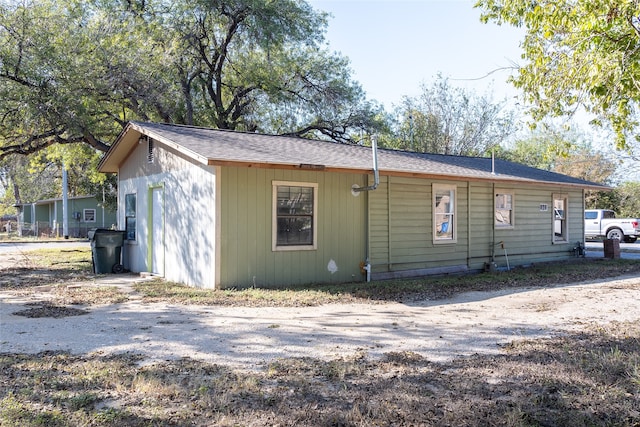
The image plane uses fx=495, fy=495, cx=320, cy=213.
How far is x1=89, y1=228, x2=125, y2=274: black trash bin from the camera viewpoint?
11.9 meters

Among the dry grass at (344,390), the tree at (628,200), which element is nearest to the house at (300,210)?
the dry grass at (344,390)

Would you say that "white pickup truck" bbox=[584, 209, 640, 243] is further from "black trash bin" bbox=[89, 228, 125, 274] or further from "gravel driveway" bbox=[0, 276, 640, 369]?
"black trash bin" bbox=[89, 228, 125, 274]

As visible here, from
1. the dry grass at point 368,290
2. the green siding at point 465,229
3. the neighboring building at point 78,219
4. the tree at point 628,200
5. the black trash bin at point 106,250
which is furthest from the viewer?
the neighboring building at point 78,219

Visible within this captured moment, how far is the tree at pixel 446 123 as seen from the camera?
2688 cm

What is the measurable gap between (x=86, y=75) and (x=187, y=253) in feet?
26.7

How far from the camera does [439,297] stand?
8.84m

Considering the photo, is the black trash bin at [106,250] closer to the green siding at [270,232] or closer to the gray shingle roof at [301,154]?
the gray shingle roof at [301,154]

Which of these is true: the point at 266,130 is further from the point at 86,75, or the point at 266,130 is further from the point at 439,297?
the point at 439,297

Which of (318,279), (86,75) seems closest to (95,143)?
(86,75)

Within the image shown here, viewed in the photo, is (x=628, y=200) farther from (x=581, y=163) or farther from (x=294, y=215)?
(x=294, y=215)

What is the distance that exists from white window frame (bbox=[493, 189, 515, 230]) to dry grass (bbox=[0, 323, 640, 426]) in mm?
8834

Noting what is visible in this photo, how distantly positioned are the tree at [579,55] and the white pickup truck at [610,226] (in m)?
19.1

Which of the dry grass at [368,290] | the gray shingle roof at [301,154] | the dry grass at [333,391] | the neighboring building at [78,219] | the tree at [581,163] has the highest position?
the tree at [581,163]

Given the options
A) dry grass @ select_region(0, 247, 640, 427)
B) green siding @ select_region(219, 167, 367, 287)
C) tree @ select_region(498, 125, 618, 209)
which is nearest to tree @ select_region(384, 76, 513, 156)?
tree @ select_region(498, 125, 618, 209)
